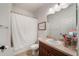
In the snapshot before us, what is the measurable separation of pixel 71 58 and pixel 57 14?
23.6 inches

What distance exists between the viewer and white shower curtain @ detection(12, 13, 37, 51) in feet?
3.74

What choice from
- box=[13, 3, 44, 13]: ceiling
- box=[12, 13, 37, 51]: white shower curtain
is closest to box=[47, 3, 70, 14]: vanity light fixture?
box=[13, 3, 44, 13]: ceiling

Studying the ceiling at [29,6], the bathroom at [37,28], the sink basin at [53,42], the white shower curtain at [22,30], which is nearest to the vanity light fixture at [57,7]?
the bathroom at [37,28]

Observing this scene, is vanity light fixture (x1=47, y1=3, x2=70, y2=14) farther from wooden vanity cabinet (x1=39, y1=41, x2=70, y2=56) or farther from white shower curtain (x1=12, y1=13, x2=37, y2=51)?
wooden vanity cabinet (x1=39, y1=41, x2=70, y2=56)

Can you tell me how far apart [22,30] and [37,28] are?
20cm

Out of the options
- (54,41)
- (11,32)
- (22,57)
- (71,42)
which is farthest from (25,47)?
(71,42)

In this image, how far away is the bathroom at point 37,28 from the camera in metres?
1.12

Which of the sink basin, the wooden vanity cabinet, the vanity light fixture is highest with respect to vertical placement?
the vanity light fixture

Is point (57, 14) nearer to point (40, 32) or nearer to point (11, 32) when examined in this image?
point (40, 32)

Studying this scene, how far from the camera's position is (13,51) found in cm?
115

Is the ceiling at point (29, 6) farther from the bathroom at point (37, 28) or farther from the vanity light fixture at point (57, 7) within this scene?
the vanity light fixture at point (57, 7)

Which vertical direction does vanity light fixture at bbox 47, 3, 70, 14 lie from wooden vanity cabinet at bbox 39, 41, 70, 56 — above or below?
above

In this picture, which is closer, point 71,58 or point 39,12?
point 71,58

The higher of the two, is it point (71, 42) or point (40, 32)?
point (40, 32)
